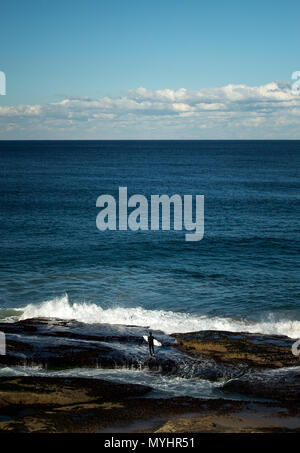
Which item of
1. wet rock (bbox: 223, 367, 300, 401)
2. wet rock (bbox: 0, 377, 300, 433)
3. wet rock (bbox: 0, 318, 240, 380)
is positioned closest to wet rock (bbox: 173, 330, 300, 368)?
wet rock (bbox: 0, 318, 240, 380)

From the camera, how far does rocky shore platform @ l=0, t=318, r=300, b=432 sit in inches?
672

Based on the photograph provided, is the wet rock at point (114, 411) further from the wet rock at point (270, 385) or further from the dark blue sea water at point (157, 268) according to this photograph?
the dark blue sea water at point (157, 268)

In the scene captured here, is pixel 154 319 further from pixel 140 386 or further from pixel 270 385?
pixel 270 385

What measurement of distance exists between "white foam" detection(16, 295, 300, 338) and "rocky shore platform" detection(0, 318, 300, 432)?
346 cm

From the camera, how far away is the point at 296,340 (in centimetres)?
2659

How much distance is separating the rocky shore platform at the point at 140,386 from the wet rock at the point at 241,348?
0.05 meters

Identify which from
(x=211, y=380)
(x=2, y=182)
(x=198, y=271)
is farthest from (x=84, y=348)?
(x=2, y=182)

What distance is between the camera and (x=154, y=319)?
107ft

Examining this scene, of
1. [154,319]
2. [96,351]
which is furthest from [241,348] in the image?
[154,319]

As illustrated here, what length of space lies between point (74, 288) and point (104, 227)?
22.0 m

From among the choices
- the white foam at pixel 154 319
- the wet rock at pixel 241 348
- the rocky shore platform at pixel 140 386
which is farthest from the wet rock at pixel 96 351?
the white foam at pixel 154 319

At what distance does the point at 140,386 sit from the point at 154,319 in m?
12.3

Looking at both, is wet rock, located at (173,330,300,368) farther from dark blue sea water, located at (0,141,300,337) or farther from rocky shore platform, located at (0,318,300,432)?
dark blue sea water, located at (0,141,300,337)

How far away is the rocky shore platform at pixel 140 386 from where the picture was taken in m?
17.1
